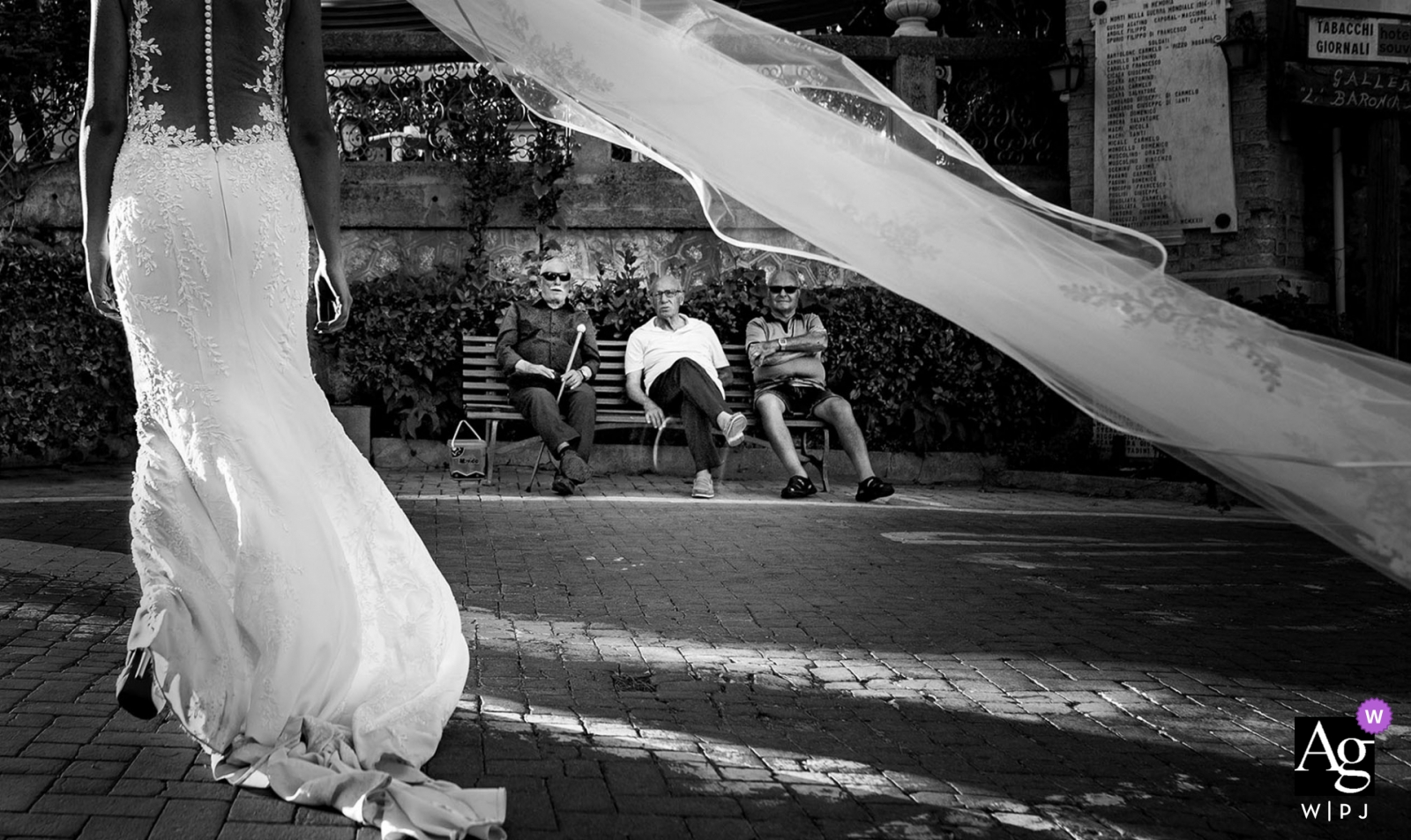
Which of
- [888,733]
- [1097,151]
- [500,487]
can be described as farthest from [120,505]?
[1097,151]

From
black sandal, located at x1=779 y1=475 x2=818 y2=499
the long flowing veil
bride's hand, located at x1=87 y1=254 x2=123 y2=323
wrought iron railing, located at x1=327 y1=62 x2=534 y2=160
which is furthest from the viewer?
wrought iron railing, located at x1=327 y1=62 x2=534 y2=160

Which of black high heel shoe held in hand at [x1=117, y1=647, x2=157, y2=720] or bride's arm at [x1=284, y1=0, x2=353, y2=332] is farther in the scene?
bride's arm at [x1=284, y1=0, x2=353, y2=332]

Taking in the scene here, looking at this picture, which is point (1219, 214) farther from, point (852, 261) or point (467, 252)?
point (852, 261)

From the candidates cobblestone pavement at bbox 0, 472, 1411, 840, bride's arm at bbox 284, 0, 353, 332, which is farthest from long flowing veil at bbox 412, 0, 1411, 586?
cobblestone pavement at bbox 0, 472, 1411, 840

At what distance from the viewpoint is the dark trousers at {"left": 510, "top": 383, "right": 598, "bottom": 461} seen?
11.3 metres

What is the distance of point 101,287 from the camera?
4328mm

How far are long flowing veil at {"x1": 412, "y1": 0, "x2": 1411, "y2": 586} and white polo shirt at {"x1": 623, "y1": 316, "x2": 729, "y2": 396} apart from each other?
7.41 metres

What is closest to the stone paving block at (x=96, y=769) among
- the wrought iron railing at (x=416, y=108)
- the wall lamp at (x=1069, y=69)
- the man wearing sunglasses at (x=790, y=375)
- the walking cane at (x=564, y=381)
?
the walking cane at (x=564, y=381)

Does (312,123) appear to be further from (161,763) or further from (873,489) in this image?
(873,489)

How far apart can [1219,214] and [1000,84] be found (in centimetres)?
288

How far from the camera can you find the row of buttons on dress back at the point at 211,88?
13.5 feet

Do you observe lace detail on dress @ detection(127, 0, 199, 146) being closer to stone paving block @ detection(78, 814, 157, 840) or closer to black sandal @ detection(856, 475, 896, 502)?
stone paving block @ detection(78, 814, 157, 840)

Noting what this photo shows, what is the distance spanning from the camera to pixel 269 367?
422 centimetres

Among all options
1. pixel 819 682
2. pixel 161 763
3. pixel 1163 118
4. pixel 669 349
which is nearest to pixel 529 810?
pixel 161 763
